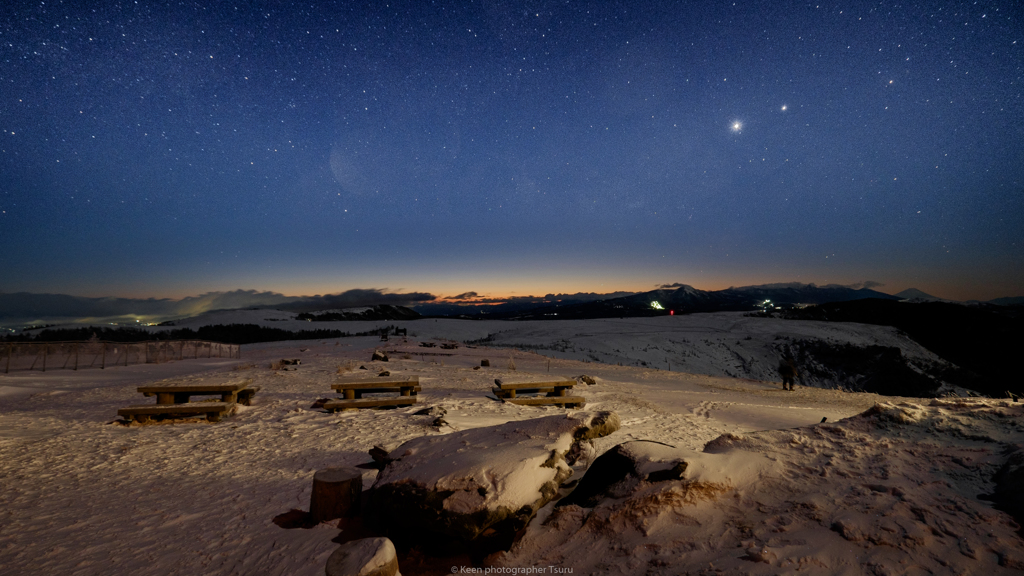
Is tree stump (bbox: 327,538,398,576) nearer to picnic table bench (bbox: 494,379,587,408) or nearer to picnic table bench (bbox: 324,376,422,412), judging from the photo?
picnic table bench (bbox: 324,376,422,412)

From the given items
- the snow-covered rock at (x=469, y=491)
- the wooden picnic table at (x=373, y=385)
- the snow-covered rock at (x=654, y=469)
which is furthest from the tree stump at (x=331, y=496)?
the wooden picnic table at (x=373, y=385)

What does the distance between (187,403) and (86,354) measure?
1268cm

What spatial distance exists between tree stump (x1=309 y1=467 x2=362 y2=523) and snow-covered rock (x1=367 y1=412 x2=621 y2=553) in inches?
10.4

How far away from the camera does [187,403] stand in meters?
9.30

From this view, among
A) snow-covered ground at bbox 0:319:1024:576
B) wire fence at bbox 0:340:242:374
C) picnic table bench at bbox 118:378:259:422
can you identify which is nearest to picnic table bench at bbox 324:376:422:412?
snow-covered ground at bbox 0:319:1024:576

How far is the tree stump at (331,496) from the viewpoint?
4.24 meters

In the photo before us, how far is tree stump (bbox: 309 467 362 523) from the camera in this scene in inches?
167

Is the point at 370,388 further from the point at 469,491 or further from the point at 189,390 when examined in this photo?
the point at 469,491

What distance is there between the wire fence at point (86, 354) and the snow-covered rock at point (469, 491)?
20.2 m

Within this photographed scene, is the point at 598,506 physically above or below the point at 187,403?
above

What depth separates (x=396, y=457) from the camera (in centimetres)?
475

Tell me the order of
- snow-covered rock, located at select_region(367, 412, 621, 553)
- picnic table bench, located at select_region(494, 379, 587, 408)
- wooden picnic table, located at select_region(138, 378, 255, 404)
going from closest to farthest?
snow-covered rock, located at select_region(367, 412, 621, 553)
wooden picnic table, located at select_region(138, 378, 255, 404)
picnic table bench, located at select_region(494, 379, 587, 408)

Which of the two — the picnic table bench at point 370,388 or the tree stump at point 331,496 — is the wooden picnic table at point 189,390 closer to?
the picnic table bench at point 370,388

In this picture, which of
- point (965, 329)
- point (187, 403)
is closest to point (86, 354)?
point (187, 403)
